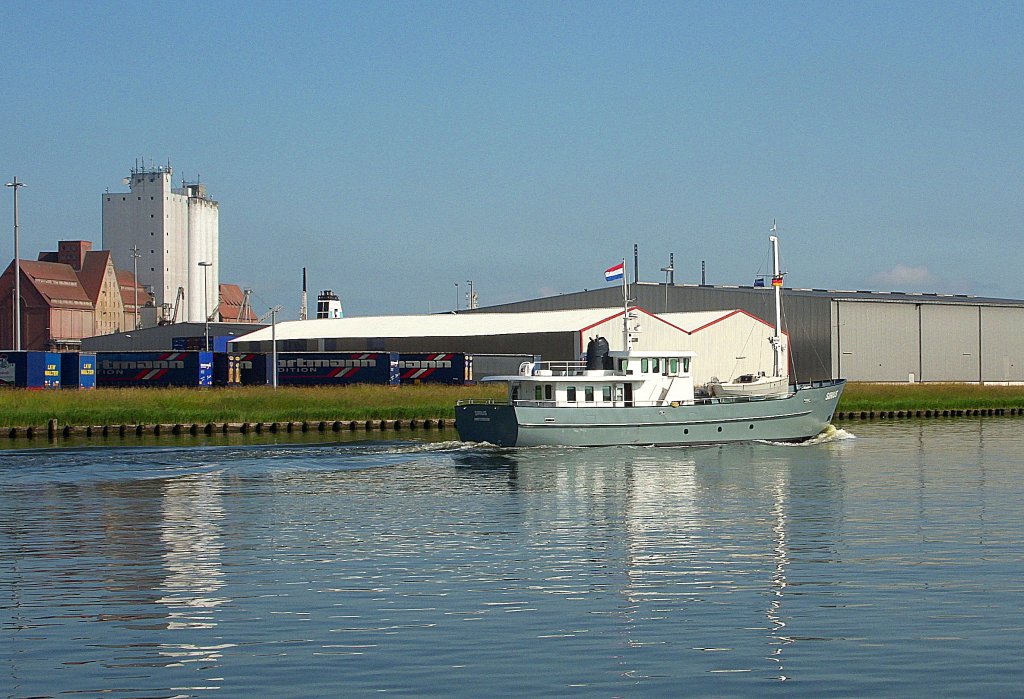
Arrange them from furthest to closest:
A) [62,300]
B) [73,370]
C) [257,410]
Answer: [62,300] → [73,370] → [257,410]

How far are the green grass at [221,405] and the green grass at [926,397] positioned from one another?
28450 millimetres

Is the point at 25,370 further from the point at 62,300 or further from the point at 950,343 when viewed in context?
the point at 62,300

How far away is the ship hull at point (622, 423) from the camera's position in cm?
Answer: 5662

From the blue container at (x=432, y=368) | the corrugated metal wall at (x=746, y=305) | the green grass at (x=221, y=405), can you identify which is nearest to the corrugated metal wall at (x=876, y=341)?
the corrugated metal wall at (x=746, y=305)

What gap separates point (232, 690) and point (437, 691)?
278 centimetres

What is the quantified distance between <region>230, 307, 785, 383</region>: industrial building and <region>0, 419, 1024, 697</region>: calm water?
5896 centimetres

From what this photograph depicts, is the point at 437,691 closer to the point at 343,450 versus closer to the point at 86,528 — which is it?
the point at 86,528

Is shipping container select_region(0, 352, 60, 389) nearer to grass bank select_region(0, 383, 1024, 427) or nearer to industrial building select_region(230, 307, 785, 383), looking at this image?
grass bank select_region(0, 383, 1024, 427)

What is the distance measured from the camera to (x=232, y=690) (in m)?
17.7

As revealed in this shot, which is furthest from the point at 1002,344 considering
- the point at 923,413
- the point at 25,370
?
the point at 25,370

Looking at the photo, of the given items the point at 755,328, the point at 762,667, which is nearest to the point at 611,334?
the point at 755,328

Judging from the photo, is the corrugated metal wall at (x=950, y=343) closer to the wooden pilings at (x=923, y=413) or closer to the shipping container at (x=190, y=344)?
the wooden pilings at (x=923, y=413)

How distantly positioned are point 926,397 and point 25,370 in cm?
6843

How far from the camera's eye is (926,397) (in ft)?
336
